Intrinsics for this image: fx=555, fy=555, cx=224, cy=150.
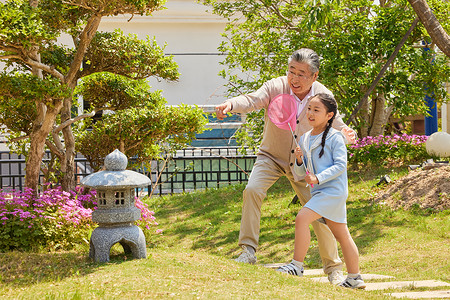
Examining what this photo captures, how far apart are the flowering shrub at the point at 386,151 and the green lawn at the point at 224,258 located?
Answer: 50 cm

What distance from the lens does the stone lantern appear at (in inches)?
197

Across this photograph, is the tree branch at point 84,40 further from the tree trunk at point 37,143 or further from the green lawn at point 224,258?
the green lawn at point 224,258

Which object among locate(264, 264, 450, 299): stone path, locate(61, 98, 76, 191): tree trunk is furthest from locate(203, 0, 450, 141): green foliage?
locate(264, 264, 450, 299): stone path

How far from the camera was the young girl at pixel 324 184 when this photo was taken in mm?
4254

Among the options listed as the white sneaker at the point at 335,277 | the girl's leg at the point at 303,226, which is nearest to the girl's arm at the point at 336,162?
the girl's leg at the point at 303,226

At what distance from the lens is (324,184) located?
435 cm

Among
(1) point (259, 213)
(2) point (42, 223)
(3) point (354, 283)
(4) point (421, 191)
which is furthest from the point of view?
(4) point (421, 191)

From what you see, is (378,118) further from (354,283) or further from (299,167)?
(354,283)

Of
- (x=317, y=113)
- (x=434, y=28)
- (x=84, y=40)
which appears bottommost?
(x=317, y=113)

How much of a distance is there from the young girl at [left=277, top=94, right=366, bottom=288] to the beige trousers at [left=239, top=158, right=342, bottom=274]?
0.30 meters

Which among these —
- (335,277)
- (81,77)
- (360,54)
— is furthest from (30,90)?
(360,54)

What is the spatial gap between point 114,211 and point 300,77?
6.72ft

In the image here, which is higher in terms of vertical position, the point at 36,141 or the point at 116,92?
the point at 116,92

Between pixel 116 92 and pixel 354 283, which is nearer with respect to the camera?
pixel 354 283
